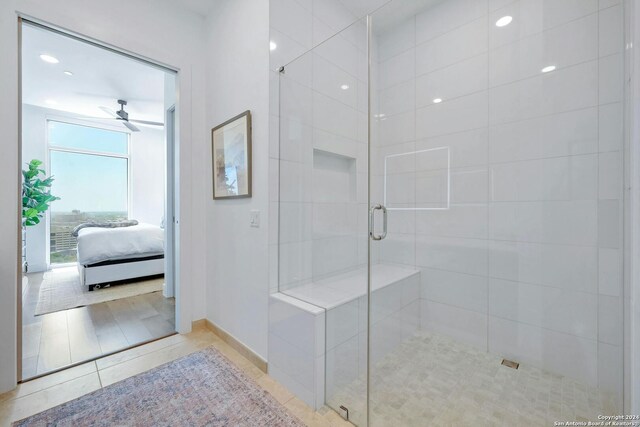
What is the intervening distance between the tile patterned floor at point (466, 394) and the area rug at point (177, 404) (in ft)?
1.47

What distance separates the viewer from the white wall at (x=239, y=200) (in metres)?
1.74

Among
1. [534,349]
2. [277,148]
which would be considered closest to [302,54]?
[277,148]

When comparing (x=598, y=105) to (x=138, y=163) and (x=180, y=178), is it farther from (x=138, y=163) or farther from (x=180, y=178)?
(x=138, y=163)

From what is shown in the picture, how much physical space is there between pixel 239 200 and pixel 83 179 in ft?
16.8

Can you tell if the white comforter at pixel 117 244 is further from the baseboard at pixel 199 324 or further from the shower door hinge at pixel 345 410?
the shower door hinge at pixel 345 410

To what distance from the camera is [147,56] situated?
80.4 inches

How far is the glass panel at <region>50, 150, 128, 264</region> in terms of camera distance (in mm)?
4770

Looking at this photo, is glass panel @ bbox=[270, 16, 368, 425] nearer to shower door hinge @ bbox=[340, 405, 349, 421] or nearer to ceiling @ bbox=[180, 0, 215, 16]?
shower door hinge @ bbox=[340, 405, 349, 421]

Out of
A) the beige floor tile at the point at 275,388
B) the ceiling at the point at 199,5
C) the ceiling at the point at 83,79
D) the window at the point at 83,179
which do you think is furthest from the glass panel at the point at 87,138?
the beige floor tile at the point at 275,388

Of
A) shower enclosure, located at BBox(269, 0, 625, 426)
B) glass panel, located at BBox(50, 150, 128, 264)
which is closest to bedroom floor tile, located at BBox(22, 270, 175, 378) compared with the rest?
shower enclosure, located at BBox(269, 0, 625, 426)

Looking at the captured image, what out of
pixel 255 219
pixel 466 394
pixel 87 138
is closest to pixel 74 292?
pixel 255 219

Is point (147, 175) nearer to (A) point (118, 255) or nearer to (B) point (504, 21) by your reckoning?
(A) point (118, 255)

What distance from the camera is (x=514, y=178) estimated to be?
67.2 inches

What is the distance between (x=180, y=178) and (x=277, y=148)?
3.42 ft
